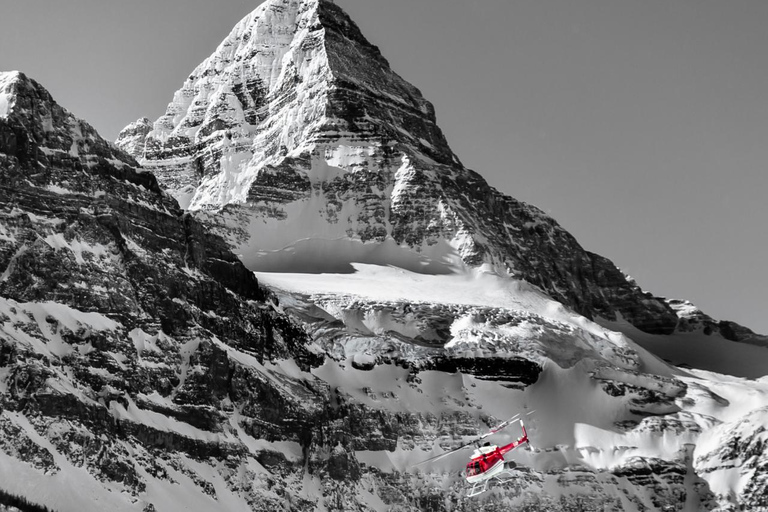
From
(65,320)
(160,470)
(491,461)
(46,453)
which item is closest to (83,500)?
(46,453)

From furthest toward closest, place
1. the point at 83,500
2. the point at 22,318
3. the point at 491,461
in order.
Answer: the point at 22,318
the point at 83,500
the point at 491,461

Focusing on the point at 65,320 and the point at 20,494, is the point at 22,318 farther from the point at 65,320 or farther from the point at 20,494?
A: the point at 20,494

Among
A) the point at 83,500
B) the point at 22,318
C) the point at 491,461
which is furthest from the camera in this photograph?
the point at 22,318

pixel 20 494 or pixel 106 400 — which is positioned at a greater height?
pixel 106 400

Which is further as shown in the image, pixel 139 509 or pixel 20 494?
pixel 139 509

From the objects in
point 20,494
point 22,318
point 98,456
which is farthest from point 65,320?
point 20,494

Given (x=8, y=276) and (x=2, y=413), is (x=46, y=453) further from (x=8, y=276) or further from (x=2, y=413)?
(x=8, y=276)

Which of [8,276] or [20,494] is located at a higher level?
[8,276]

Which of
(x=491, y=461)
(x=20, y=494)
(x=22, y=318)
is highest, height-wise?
(x=22, y=318)

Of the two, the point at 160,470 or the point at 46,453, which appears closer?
the point at 46,453
